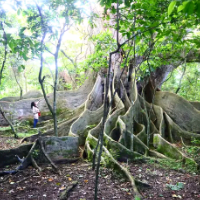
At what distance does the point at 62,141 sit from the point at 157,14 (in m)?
3.74

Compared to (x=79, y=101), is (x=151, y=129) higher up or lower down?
lower down

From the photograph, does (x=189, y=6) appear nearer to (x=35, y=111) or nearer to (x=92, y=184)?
(x=92, y=184)

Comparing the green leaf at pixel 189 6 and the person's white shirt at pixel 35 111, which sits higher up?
the green leaf at pixel 189 6

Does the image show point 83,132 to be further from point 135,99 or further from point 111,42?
point 111,42

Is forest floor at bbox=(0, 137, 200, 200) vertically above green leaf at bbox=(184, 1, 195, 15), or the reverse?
green leaf at bbox=(184, 1, 195, 15)

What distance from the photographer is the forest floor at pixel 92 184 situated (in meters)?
3.31

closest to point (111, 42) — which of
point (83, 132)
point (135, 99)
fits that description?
point (135, 99)

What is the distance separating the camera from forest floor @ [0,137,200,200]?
3.31 m

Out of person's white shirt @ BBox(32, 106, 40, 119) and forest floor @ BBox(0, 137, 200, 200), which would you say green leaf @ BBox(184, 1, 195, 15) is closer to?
forest floor @ BBox(0, 137, 200, 200)

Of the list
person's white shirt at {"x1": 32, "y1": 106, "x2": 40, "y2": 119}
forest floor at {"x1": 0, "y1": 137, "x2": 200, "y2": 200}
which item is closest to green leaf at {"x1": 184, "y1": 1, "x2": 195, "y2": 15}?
forest floor at {"x1": 0, "y1": 137, "x2": 200, "y2": 200}

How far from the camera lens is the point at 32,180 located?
3814 millimetres

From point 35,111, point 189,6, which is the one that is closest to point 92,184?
point 189,6

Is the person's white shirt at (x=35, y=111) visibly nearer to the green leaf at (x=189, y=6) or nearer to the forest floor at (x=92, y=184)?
the forest floor at (x=92, y=184)

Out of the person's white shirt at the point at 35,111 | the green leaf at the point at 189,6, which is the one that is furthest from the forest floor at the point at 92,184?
the person's white shirt at the point at 35,111
